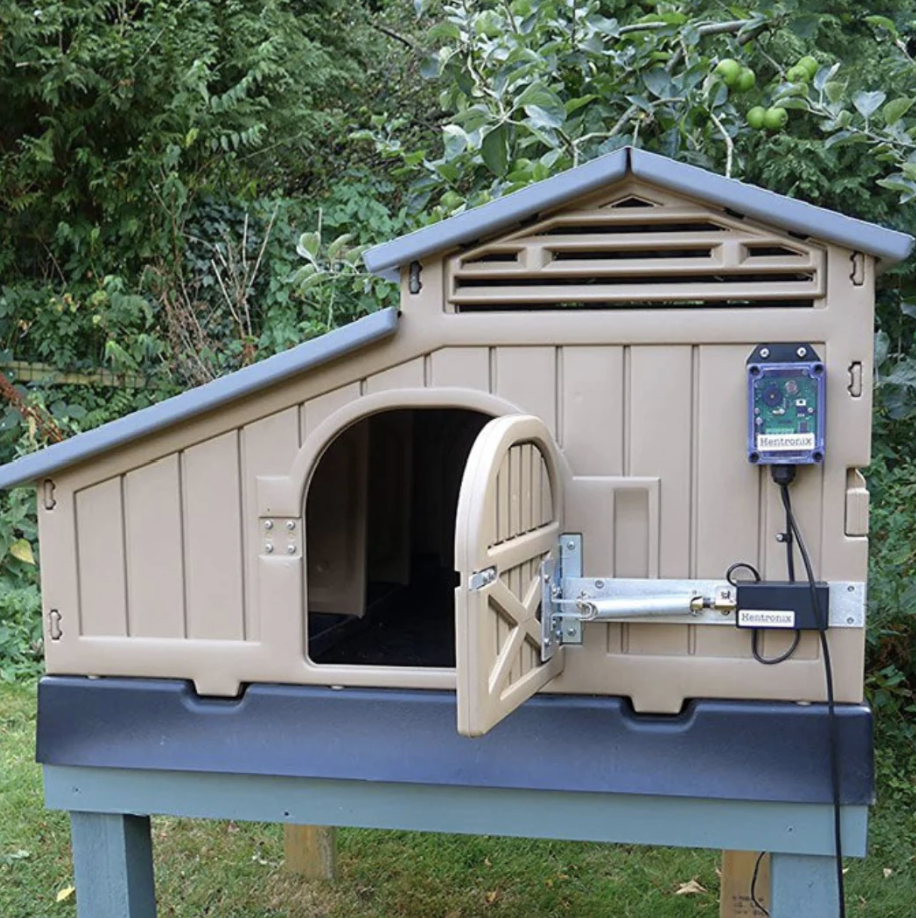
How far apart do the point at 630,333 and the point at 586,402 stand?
0.15 meters

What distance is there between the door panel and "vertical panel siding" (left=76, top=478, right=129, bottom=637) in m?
0.86

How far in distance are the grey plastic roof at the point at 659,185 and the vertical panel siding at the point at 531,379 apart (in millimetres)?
233

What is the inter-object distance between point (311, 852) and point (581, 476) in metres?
2.04

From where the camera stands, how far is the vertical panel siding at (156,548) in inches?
85.6

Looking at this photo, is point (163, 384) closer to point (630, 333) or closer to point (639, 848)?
point (639, 848)

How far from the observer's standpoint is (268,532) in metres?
2.12

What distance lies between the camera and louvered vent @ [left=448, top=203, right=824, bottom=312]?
1.96 m

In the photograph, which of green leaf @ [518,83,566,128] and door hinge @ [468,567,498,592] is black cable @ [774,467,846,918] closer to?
door hinge @ [468,567,498,592]

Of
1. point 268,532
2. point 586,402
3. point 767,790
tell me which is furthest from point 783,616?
point 268,532

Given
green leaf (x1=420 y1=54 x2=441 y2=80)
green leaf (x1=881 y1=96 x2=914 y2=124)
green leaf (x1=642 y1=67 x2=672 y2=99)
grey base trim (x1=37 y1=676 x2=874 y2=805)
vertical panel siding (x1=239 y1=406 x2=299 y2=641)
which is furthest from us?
green leaf (x1=420 y1=54 x2=441 y2=80)

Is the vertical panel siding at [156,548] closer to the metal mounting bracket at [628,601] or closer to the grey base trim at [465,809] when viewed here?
the grey base trim at [465,809]

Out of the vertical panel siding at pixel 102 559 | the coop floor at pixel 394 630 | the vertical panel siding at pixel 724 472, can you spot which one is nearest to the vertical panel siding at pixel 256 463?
the vertical panel siding at pixel 102 559

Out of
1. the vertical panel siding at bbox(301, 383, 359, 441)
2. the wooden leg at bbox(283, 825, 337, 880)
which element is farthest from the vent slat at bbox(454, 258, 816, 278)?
the wooden leg at bbox(283, 825, 337, 880)

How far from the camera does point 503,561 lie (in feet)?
5.75
